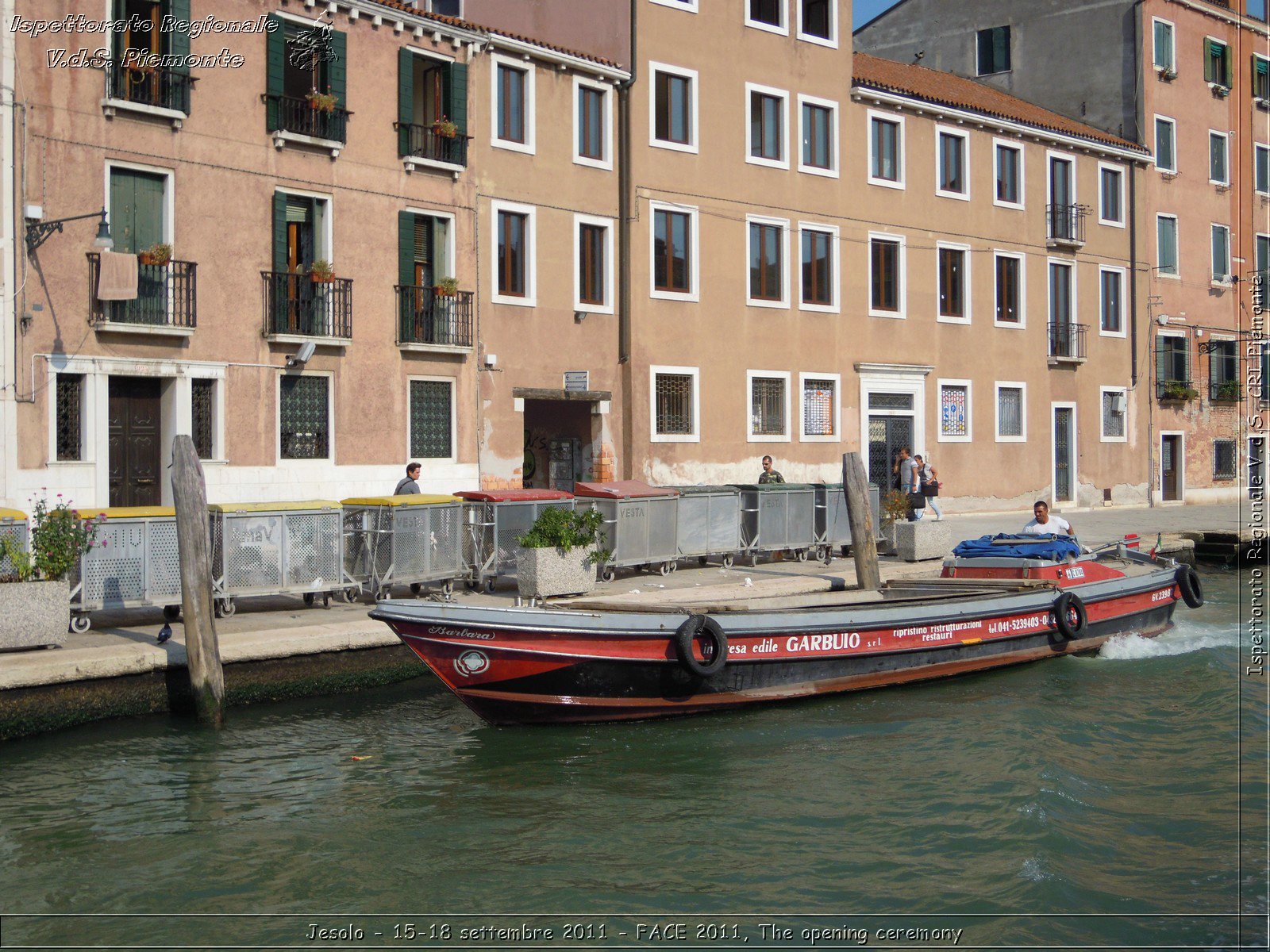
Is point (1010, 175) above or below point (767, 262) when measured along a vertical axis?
above

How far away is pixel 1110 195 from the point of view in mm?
34594

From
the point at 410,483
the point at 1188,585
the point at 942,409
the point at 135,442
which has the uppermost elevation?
the point at 942,409

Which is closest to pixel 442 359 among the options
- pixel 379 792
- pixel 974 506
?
pixel 379 792

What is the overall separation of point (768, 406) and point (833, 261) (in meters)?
3.61

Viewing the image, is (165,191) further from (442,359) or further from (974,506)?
(974,506)

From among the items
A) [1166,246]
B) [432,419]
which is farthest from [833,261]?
[1166,246]

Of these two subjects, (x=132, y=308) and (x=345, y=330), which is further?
(x=345, y=330)

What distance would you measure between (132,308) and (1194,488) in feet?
97.7

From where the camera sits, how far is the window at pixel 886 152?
94.3 ft

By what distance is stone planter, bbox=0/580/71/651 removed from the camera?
38.1 feet

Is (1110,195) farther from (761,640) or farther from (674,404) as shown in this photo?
(761,640)

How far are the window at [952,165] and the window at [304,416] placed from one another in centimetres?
1599

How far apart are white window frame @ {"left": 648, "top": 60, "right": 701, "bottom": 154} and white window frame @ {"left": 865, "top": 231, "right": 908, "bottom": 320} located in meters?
5.23

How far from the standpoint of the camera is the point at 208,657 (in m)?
11.8
